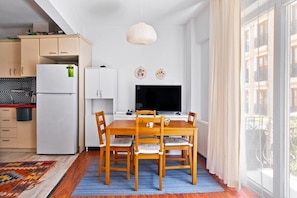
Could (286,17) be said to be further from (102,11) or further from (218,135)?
(102,11)

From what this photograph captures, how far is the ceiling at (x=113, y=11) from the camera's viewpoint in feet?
12.6

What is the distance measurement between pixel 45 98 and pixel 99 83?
3.52ft

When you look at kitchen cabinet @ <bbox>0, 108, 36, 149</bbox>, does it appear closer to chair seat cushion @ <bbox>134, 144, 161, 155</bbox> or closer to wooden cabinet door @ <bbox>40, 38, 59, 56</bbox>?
wooden cabinet door @ <bbox>40, 38, 59, 56</bbox>

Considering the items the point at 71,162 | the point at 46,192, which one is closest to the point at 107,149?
the point at 46,192

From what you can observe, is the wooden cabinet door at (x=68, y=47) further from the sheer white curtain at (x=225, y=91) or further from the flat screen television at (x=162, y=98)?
the sheer white curtain at (x=225, y=91)

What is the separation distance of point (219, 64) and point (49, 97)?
314 cm

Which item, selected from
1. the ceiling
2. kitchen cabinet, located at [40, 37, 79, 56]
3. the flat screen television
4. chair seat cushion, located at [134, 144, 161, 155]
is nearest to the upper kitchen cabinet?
the ceiling

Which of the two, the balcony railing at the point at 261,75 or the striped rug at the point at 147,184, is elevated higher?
the balcony railing at the point at 261,75

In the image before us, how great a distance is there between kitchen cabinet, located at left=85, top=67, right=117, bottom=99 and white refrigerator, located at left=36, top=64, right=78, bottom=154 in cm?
38

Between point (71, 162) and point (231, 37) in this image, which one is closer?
point (231, 37)

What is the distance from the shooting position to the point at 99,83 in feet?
15.2

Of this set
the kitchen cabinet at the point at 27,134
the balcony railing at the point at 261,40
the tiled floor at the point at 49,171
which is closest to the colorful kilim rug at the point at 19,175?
the tiled floor at the point at 49,171

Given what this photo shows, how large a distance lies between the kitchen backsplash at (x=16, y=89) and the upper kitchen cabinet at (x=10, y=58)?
0.99 ft

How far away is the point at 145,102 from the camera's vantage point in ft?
15.8
